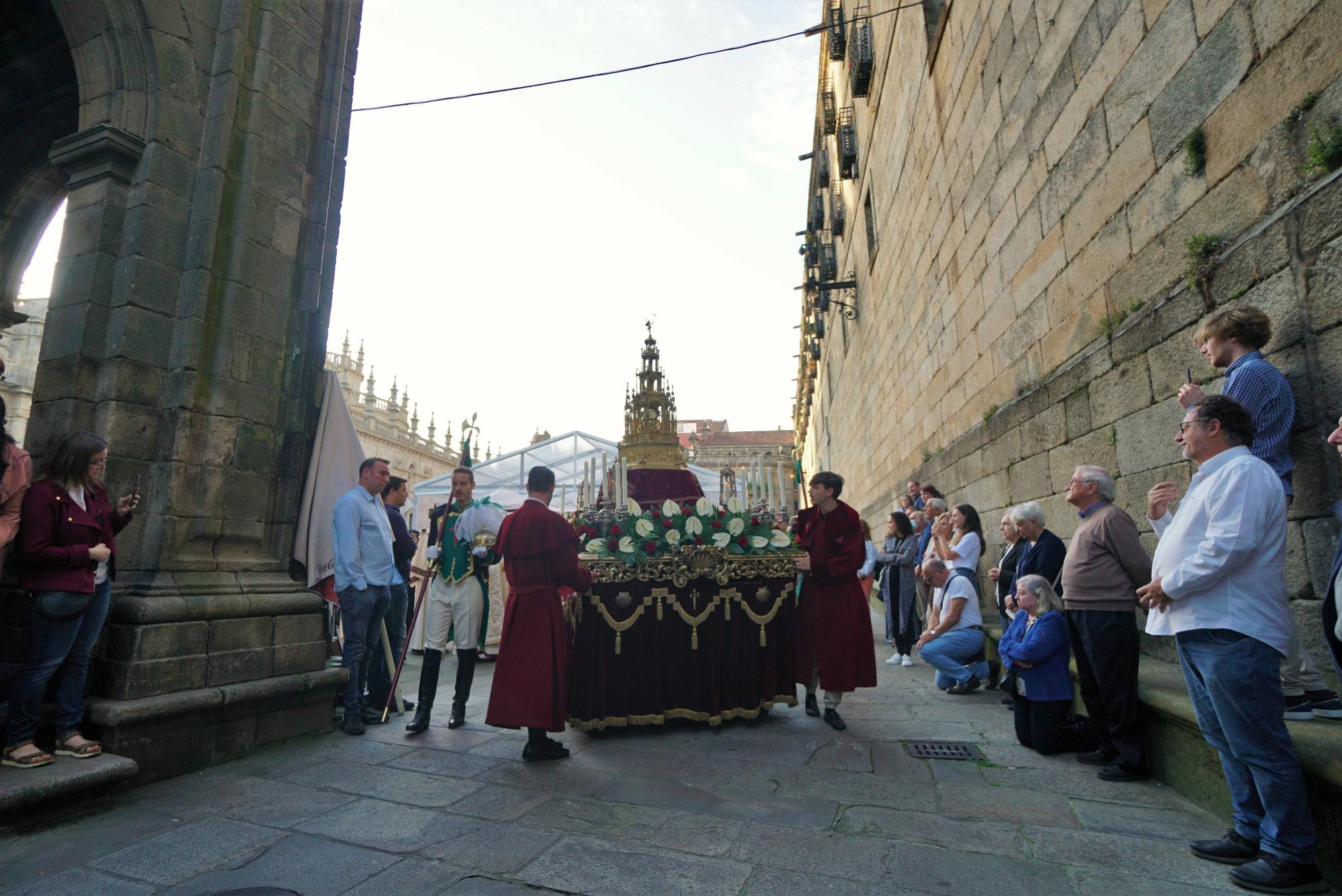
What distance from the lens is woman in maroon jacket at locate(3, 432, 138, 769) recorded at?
11.3ft

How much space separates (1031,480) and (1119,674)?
306 centimetres

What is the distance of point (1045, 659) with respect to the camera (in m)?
4.25

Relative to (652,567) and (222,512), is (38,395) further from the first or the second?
(652,567)

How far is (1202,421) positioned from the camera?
2.81 meters

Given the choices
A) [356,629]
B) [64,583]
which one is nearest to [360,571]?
[356,629]

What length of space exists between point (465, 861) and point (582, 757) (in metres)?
1.72

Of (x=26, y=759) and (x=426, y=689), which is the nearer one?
(x=26, y=759)

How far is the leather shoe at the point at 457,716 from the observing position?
17.1ft

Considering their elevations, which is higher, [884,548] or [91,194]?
[91,194]

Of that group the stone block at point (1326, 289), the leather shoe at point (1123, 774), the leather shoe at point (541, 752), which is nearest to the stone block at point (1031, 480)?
the leather shoe at point (1123, 774)

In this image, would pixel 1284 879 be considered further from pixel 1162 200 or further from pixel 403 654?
pixel 403 654

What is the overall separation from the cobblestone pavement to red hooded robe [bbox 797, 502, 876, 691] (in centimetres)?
67

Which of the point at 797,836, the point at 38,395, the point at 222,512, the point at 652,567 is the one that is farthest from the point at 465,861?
the point at 38,395

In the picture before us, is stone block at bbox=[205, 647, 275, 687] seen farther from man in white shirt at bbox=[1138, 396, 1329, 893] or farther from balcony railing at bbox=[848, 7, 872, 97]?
balcony railing at bbox=[848, 7, 872, 97]
